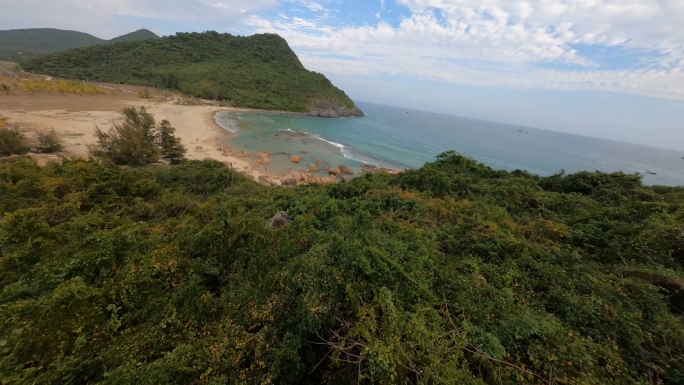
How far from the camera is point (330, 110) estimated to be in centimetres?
9094

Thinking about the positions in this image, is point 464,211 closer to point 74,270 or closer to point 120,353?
point 120,353

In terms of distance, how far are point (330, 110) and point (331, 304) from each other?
303 feet

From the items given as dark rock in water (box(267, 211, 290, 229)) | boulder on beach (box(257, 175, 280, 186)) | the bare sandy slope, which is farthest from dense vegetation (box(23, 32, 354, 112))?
dark rock in water (box(267, 211, 290, 229))

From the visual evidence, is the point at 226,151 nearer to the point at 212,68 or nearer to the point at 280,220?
the point at 280,220

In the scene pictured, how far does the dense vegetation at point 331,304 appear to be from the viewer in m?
3.82

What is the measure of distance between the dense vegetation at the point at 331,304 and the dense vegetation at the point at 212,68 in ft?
252

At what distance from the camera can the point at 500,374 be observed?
154 inches

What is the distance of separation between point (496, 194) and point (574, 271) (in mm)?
9193

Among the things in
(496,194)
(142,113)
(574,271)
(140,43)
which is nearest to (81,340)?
(574,271)

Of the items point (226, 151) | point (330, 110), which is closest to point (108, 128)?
point (226, 151)

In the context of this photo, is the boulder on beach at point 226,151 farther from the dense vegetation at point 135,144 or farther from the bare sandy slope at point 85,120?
the dense vegetation at point 135,144

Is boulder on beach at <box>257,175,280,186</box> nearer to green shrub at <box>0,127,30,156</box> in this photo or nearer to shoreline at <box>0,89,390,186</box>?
shoreline at <box>0,89,390,186</box>

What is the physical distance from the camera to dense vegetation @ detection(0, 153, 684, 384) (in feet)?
12.5

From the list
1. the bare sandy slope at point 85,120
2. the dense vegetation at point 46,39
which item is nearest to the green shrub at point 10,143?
the bare sandy slope at point 85,120
